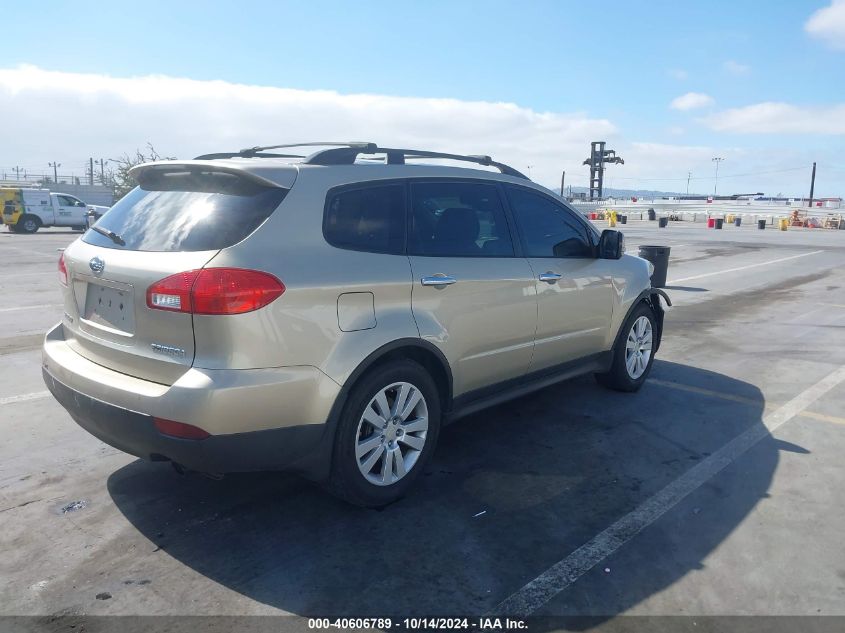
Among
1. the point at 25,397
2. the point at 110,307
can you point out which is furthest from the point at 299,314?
the point at 25,397

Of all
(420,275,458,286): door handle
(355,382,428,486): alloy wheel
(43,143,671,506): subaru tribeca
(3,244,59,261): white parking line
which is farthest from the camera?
(3,244,59,261): white parking line

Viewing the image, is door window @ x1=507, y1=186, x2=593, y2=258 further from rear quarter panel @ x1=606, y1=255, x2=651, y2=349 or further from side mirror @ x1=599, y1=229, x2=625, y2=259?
rear quarter panel @ x1=606, y1=255, x2=651, y2=349

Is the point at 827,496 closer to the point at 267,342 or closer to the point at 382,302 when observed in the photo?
the point at 382,302

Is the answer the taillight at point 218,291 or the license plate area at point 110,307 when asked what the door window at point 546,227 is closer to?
the taillight at point 218,291

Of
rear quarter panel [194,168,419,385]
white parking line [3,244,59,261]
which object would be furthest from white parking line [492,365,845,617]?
white parking line [3,244,59,261]

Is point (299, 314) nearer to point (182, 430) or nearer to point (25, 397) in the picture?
point (182, 430)

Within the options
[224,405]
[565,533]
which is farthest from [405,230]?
[565,533]

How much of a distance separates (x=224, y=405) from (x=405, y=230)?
1417 mm

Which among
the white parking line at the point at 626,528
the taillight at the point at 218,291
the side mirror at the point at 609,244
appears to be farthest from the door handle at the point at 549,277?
the taillight at the point at 218,291

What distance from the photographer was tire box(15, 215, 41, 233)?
27.8 metres

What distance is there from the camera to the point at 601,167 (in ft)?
107

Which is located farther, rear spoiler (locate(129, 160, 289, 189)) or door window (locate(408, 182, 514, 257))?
door window (locate(408, 182, 514, 257))

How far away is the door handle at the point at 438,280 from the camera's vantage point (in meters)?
3.71

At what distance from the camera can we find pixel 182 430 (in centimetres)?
298
